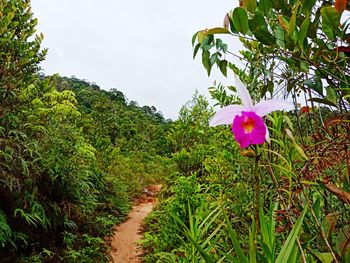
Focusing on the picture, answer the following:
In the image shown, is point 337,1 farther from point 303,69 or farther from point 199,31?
point 199,31

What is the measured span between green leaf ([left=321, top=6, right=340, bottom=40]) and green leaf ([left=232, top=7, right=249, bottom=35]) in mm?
203

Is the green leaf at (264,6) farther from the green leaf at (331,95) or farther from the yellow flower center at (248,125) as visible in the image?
the yellow flower center at (248,125)

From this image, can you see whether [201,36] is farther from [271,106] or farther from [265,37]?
[271,106]

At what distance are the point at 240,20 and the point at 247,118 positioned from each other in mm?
330

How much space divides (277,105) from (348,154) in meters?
0.34

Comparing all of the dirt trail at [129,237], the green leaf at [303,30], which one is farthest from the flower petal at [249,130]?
the dirt trail at [129,237]

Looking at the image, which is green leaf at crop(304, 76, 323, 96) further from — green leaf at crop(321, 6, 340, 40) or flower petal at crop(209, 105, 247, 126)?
flower petal at crop(209, 105, 247, 126)

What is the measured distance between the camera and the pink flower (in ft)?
2.63

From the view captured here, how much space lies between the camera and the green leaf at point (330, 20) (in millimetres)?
889

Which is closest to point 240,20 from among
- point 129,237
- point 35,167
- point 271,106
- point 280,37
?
point 280,37

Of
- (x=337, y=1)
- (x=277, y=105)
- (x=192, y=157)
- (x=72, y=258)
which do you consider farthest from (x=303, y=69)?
(x=192, y=157)

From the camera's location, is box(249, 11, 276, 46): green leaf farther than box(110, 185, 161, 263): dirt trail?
No

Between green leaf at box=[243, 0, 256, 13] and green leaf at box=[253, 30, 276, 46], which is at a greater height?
green leaf at box=[243, 0, 256, 13]

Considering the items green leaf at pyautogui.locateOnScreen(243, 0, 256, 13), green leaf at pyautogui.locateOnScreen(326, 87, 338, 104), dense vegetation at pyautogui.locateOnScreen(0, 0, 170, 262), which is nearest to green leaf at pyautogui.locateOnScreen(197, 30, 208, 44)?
green leaf at pyautogui.locateOnScreen(243, 0, 256, 13)
